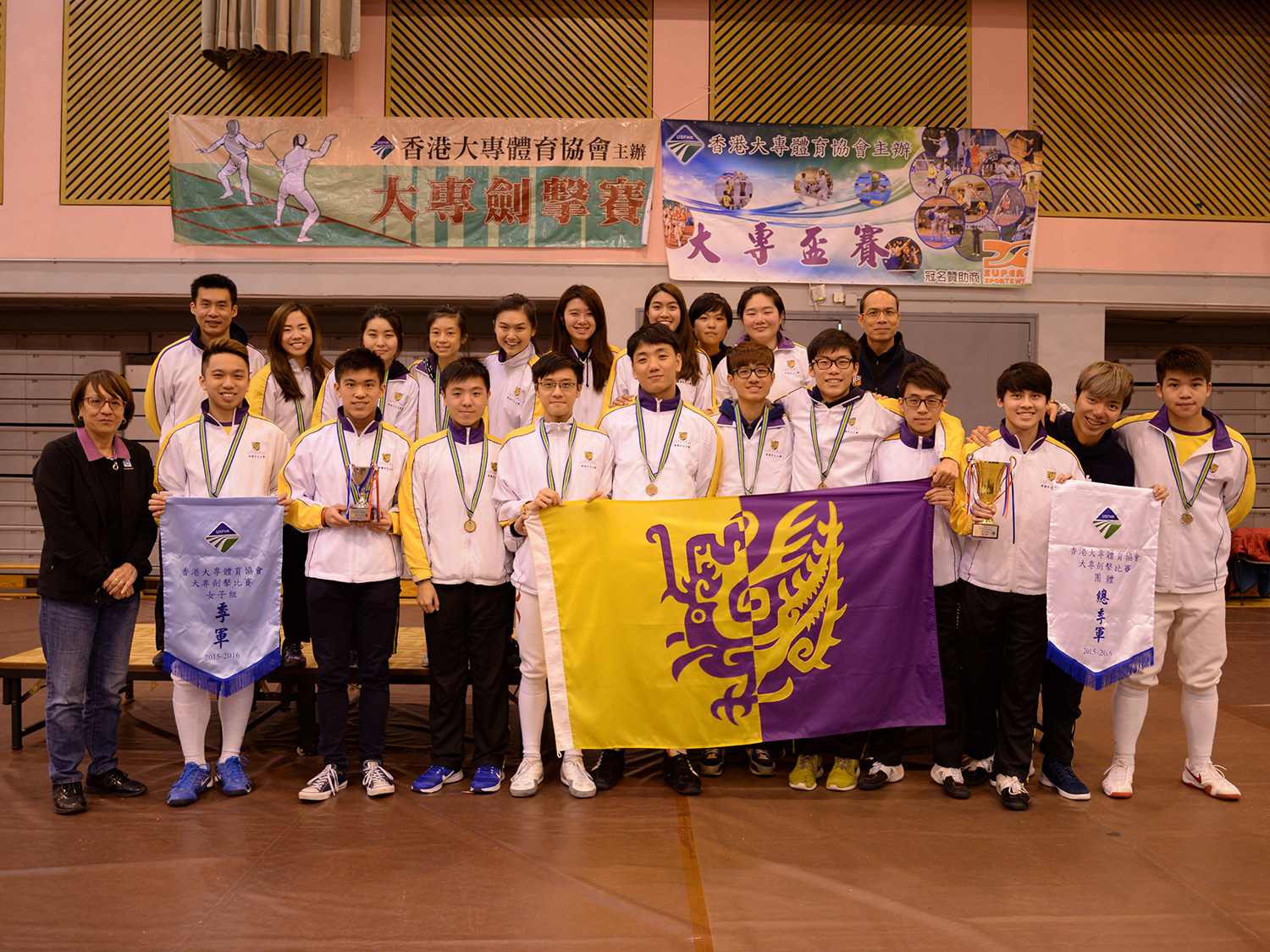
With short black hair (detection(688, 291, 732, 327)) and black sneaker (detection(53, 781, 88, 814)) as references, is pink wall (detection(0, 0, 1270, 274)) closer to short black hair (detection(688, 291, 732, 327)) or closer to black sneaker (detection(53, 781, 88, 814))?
short black hair (detection(688, 291, 732, 327))

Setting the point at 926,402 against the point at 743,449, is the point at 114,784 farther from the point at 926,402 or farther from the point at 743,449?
the point at 926,402

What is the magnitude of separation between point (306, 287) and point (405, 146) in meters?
1.66

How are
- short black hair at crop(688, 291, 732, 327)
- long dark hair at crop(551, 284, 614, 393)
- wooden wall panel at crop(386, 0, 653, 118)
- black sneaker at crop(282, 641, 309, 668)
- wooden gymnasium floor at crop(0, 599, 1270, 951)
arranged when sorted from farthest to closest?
wooden wall panel at crop(386, 0, 653, 118), short black hair at crop(688, 291, 732, 327), long dark hair at crop(551, 284, 614, 393), black sneaker at crop(282, 641, 309, 668), wooden gymnasium floor at crop(0, 599, 1270, 951)

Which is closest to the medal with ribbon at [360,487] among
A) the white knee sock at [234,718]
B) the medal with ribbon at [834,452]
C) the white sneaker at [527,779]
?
the white knee sock at [234,718]

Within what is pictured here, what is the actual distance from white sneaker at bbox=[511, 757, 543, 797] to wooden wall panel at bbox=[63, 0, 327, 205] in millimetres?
7327

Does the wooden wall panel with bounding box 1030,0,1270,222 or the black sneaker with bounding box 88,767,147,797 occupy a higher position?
the wooden wall panel with bounding box 1030,0,1270,222

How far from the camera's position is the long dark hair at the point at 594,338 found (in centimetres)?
422

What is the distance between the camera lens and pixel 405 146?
27.3 ft

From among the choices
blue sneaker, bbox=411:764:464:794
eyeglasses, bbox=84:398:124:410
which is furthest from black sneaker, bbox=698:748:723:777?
eyeglasses, bbox=84:398:124:410

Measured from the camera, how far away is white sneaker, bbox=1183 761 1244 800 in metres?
3.59

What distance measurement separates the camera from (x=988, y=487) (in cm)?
345

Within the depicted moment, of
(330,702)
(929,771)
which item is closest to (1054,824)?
(929,771)

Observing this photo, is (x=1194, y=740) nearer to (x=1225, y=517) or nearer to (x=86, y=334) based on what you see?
(x=1225, y=517)

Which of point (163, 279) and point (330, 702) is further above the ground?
point (163, 279)
